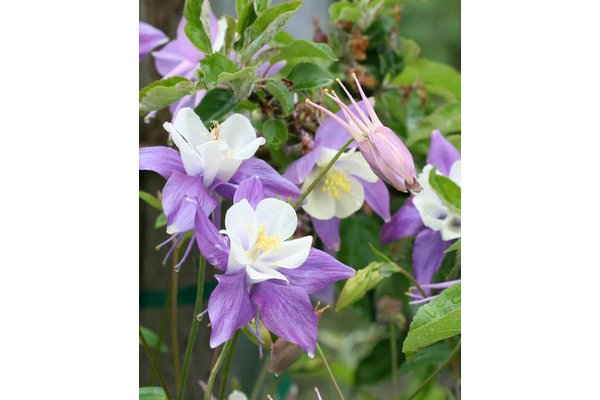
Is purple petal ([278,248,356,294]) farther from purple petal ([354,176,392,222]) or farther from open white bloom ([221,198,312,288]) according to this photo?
purple petal ([354,176,392,222])

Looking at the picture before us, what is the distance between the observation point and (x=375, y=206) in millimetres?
377

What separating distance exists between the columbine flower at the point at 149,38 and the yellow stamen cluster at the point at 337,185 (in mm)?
143

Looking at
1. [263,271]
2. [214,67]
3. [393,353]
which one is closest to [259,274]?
[263,271]

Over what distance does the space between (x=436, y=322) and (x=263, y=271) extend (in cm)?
8

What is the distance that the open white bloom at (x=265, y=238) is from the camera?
0.25m

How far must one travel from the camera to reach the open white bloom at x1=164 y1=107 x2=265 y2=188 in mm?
278

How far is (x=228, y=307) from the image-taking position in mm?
250

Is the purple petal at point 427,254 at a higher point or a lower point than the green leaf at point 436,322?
lower

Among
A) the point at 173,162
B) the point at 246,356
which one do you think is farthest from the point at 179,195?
the point at 246,356

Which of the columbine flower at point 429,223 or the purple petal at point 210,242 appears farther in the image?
the columbine flower at point 429,223

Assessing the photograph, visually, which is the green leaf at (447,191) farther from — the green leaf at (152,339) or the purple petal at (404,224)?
the green leaf at (152,339)

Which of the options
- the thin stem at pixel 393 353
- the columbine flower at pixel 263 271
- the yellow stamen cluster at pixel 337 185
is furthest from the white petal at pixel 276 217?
the thin stem at pixel 393 353

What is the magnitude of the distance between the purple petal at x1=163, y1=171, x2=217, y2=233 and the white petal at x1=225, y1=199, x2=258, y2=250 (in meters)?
0.02
